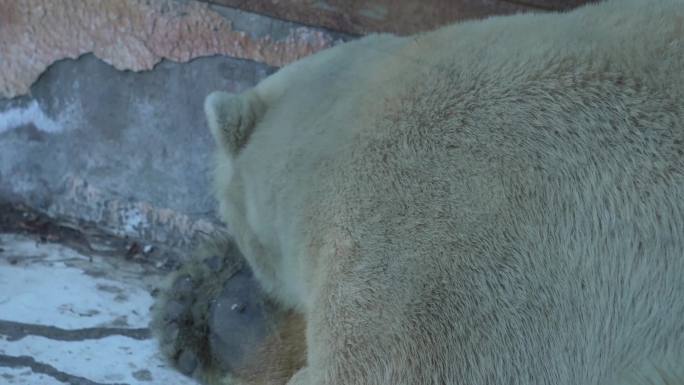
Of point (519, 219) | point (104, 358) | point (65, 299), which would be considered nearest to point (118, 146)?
point (65, 299)

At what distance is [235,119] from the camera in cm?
180

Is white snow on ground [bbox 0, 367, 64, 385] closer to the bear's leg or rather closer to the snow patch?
the bear's leg

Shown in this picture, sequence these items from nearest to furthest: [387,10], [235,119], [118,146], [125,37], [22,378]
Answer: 1. [235,119]
2. [22,378]
3. [387,10]
4. [125,37]
5. [118,146]

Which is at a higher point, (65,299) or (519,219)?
(519,219)

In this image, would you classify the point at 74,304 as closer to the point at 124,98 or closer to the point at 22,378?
the point at 22,378

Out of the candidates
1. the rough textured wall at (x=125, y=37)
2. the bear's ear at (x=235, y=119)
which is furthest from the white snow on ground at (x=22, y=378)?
the rough textured wall at (x=125, y=37)

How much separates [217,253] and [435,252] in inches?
37.1

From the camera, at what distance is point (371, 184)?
1.44 m

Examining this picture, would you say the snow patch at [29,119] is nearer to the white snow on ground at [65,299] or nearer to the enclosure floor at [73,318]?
the enclosure floor at [73,318]

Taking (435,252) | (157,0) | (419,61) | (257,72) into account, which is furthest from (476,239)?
(157,0)

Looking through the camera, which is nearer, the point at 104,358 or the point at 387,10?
the point at 104,358

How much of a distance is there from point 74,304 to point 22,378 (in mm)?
357

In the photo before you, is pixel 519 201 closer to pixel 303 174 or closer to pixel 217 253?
pixel 303 174

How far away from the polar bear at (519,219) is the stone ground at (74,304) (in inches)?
29.0
